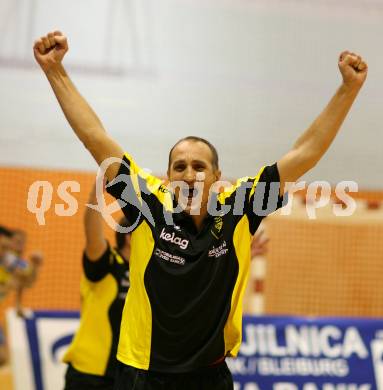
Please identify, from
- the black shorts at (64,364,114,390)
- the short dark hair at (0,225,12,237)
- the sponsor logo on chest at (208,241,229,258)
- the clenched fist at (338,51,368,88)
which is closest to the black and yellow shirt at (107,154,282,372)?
the sponsor logo on chest at (208,241,229,258)

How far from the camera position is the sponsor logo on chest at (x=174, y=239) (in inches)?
101

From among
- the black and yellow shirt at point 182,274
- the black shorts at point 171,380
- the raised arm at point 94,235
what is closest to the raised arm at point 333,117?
the black and yellow shirt at point 182,274

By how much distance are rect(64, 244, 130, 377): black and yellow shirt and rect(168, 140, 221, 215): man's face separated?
1.39 meters

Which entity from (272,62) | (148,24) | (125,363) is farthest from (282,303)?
(125,363)

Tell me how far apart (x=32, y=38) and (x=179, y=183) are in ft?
14.2

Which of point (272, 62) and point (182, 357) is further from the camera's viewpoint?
point (272, 62)

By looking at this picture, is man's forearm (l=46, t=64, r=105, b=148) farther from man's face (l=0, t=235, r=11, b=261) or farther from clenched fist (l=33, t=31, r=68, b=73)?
man's face (l=0, t=235, r=11, b=261)

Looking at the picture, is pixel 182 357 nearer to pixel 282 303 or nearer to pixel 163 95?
pixel 163 95

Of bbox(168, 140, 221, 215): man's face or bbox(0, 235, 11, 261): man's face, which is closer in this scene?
bbox(168, 140, 221, 215): man's face

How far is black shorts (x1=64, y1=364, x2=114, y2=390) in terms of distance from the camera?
3873mm

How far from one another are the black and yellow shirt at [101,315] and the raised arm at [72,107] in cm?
141

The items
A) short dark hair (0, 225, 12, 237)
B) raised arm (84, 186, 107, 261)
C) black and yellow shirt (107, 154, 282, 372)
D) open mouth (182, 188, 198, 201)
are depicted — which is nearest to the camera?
black and yellow shirt (107, 154, 282, 372)

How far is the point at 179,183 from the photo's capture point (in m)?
2.60

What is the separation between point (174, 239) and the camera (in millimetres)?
2570
